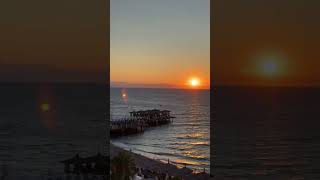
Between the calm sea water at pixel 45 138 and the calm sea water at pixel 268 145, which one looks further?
the calm sea water at pixel 45 138

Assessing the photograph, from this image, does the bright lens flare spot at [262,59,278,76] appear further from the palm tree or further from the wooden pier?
the wooden pier

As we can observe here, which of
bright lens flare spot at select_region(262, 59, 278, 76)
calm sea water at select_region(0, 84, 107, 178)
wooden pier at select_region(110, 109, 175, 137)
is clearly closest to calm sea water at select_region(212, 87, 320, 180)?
bright lens flare spot at select_region(262, 59, 278, 76)

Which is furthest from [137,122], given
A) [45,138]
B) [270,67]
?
[270,67]

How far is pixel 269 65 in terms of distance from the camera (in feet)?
39.0

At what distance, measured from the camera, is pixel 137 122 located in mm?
22219

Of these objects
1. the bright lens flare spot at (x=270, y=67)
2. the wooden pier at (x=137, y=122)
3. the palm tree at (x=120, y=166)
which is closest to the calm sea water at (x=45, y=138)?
the wooden pier at (x=137, y=122)

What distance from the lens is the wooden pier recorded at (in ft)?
66.6

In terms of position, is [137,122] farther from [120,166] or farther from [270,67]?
[120,166]

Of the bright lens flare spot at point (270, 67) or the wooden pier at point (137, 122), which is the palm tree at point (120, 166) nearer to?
the bright lens flare spot at point (270, 67)

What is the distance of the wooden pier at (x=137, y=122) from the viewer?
66.6ft

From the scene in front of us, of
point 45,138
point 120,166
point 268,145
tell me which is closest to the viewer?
point 120,166

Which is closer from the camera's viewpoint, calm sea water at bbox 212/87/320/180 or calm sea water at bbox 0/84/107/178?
calm sea water at bbox 212/87/320/180

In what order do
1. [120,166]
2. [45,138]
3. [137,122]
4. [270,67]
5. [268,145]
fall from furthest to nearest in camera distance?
[137,122], [45,138], [268,145], [270,67], [120,166]

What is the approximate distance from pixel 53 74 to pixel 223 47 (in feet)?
31.5
